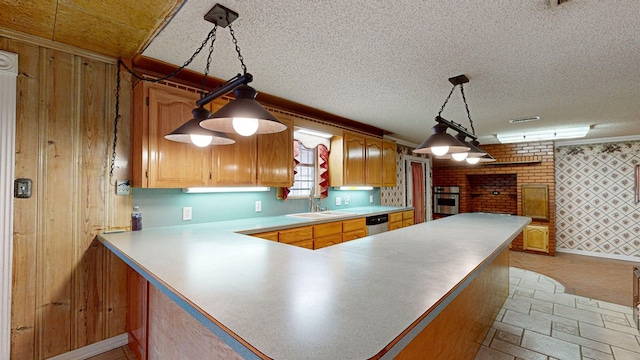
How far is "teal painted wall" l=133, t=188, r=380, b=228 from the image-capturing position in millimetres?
2461

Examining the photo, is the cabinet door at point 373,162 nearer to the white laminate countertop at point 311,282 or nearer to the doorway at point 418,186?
the doorway at point 418,186

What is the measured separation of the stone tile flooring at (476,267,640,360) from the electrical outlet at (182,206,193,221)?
267 centimetres

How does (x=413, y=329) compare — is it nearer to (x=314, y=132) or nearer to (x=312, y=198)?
(x=312, y=198)

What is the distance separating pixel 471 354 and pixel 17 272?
3.11 m

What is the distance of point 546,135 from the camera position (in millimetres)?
5098

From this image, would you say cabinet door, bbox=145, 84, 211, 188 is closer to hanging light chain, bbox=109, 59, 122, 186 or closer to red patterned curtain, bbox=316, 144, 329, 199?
hanging light chain, bbox=109, 59, 122, 186

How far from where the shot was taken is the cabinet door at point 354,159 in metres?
4.14

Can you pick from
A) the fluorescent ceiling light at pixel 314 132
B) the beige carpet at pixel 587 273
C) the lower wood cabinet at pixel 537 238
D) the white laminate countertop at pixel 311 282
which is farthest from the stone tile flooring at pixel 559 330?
the fluorescent ceiling light at pixel 314 132

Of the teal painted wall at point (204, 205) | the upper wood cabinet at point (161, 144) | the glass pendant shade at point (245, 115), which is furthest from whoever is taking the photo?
the teal painted wall at point (204, 205)

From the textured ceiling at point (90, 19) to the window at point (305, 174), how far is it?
2.26 m

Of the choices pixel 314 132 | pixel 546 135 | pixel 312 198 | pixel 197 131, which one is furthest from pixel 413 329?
pixel 546 135

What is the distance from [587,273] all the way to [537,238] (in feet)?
4.35

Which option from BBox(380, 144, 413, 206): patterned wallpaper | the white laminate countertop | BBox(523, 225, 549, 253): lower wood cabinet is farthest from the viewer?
BBox(523, 225, 549, 253): lower wood cabinet

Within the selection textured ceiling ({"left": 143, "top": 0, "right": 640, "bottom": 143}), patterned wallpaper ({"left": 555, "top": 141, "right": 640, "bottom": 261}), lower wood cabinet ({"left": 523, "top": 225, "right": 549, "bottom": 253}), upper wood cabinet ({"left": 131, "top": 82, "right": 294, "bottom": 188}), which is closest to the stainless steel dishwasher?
textured ceiling ({"left": 143, "top": 0, "right": 640, "bottom": 143})
